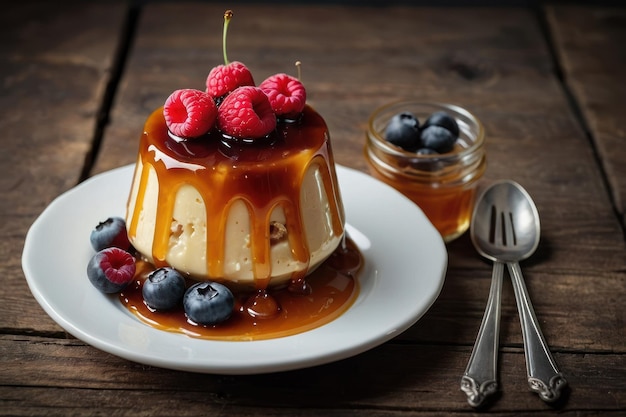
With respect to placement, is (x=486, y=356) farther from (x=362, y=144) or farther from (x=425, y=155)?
(x=362, y=144)

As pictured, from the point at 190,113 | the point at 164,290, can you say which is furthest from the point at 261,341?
the point at 190,113

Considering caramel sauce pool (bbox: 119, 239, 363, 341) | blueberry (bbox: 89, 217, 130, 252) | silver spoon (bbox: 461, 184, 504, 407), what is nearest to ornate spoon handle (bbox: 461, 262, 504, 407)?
silver spoon (bbox: 461, 184, 504, 407)

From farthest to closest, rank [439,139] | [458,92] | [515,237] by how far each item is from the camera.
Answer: [458,92]
[439,139]
[515,237]

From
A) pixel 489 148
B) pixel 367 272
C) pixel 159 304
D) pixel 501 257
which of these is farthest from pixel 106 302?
pixel 489 148

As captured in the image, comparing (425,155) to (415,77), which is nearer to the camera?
(425,155)

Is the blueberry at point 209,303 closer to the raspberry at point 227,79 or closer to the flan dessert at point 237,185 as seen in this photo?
the flan dessert at point 237,185

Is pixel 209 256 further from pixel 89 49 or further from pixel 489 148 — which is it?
pixel 89 49
